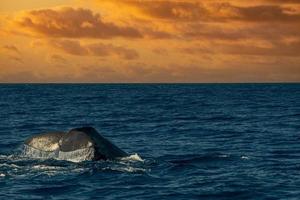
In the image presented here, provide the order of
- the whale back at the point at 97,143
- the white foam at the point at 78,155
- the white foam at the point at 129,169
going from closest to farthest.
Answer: the white foam at the point at 129,169 < the whale back at the point at 97,143 < the white foam at the point at 78,155

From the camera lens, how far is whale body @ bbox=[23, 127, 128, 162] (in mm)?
21391

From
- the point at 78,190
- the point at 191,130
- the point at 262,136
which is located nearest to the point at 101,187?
the point at 78,190

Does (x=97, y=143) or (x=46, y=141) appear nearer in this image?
(x=97, y=143)

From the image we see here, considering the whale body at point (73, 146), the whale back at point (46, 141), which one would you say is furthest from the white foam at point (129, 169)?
the whale back at point (46, 141)

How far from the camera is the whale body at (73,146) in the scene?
2139 cm

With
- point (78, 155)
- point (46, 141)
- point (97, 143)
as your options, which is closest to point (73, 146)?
point (78, 155)

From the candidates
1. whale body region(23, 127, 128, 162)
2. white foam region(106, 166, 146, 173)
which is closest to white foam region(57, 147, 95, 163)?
whale body region(23, 127, 128, 162)

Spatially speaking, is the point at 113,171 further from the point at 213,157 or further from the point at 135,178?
the point at 213,157

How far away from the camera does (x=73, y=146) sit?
70.9ft

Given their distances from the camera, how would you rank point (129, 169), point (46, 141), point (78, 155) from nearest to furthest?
point (129, 169)
point (78, 155)
point (46, 141)

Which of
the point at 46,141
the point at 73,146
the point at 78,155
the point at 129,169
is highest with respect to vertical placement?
the point at 46,141

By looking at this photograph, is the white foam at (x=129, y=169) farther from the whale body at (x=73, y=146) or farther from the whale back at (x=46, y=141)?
the whale back at (x=46, y=141)

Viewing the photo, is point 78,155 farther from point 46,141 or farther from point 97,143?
point 46,141

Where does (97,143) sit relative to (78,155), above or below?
above
